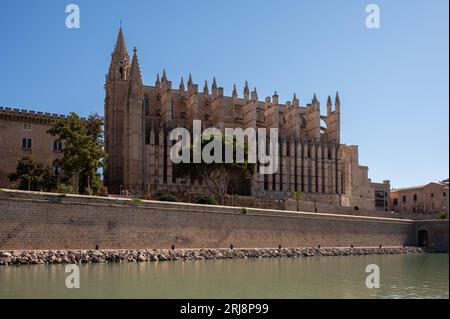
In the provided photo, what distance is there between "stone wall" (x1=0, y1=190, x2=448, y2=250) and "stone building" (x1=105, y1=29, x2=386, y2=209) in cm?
1399

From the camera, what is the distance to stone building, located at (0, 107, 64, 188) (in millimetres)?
41594

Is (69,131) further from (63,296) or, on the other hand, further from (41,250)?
(63,296)

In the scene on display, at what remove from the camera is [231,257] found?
32.3 meters

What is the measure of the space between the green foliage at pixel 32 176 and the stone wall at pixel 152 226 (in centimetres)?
1012

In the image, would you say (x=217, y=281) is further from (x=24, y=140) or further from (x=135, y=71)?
(x=135, y=71)

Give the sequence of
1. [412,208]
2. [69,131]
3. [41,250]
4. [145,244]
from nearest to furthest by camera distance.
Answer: [41,250] < [145,244] < [69,131] < [412,208]

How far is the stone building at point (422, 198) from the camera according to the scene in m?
63.4

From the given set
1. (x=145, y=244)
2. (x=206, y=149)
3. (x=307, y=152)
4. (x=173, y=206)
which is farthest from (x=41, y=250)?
(x=307, y=152)

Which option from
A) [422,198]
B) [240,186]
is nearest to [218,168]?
[240,186]

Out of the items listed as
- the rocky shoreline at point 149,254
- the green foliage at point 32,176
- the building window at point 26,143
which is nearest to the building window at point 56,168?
the building window at point 26,143

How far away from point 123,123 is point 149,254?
24.1m

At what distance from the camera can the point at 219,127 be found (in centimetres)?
5425

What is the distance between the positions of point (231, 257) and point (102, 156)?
10.1 m

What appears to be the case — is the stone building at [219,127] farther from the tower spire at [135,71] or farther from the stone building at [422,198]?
the stone building at [422,198]
